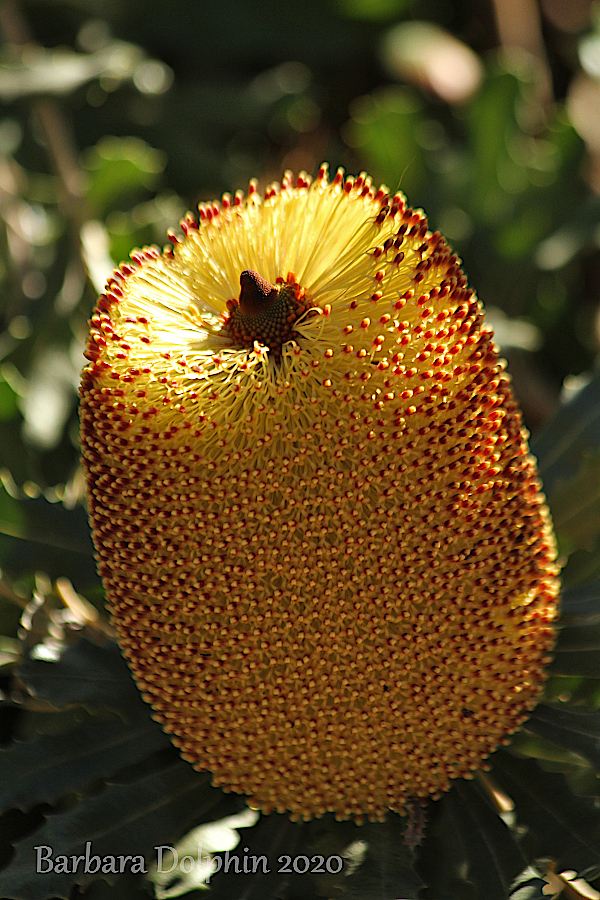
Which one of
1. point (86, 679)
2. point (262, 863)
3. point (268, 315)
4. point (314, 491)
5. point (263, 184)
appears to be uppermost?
point (263, 184)

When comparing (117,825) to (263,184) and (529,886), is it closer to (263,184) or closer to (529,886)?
(529,886)

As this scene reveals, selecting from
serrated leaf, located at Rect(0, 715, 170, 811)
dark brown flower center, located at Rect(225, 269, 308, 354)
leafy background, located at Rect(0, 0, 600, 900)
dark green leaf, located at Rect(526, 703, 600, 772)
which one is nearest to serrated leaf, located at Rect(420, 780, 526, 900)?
leafy background, located at Rect(0, 0, 600, 900)

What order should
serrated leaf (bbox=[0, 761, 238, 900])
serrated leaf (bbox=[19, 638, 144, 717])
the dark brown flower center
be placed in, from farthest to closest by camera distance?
serrated leaf (bbox=[19, 638, 144, 717]), serrated leaf (bbox=[0, 761, 238, 900]), the dark brown flower center

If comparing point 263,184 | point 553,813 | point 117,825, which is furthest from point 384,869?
point 263,184

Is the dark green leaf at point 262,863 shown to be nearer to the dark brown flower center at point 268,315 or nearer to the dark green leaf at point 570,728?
the dark green leaf at point 570,728

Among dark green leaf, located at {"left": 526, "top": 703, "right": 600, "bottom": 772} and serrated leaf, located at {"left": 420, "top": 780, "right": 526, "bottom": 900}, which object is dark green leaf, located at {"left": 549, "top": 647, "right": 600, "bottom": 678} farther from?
serrated leaf, located at {"left": 420, "top": 780, "right": 526, "bottom": 900}

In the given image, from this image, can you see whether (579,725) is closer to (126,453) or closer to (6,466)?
(126,453)

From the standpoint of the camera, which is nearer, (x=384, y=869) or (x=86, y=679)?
(x=384, y=869)

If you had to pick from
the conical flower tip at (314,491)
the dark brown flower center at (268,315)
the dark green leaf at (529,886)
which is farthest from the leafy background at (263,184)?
the dark brown flower center at (268,315)
